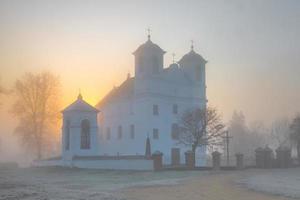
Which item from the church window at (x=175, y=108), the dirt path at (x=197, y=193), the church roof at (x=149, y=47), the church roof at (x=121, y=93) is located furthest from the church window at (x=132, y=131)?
the dirt path at (x=197, y=193)

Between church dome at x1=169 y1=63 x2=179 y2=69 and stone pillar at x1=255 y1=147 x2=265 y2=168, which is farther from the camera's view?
church dome at x1=169 y1=63 x2=179 y2=69

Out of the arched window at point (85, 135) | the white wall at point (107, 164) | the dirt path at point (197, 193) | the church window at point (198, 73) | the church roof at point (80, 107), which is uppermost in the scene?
the church window at point (198, 73)

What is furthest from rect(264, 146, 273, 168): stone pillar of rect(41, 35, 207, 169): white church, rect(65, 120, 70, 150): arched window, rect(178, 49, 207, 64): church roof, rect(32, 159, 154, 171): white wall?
rect(65, 120, 70, 150): arched window

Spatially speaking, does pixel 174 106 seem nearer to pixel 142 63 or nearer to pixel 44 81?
pixel 142 63

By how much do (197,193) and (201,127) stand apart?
3282 cm

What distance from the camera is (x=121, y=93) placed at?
62531mm

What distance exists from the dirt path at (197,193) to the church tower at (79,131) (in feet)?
88.6

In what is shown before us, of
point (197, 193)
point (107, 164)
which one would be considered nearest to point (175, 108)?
point (107, 164)

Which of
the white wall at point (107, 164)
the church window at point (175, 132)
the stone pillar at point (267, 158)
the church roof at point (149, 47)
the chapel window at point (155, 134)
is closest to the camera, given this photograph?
the white wall at point (107, 164)

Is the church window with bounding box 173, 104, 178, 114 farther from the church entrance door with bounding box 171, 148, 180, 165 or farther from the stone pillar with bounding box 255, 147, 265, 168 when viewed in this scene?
the stone pillar with bounding box 255, 147, 265, 168

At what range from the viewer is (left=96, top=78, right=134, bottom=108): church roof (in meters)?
60.9

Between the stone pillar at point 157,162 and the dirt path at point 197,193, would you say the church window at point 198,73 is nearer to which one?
the stone pillar at point 157,162

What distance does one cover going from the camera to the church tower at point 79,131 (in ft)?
169

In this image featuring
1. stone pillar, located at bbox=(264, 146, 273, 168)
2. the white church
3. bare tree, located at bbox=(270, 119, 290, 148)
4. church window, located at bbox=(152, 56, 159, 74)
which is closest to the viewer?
stone pillar, located at bbox=(264, 146, 273, 168)
